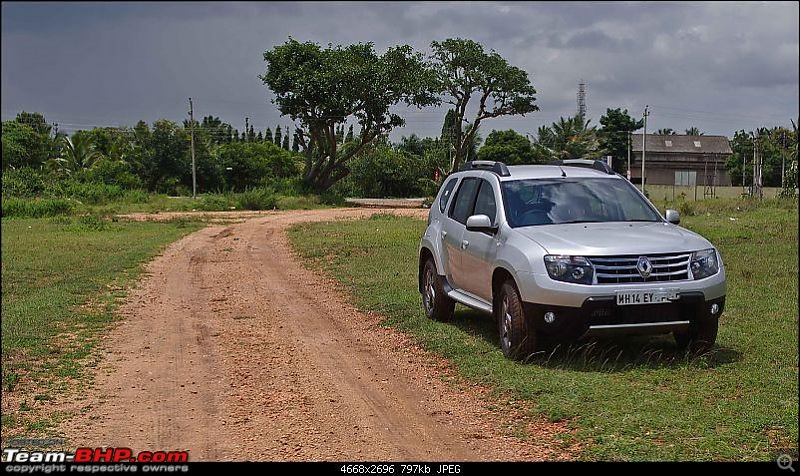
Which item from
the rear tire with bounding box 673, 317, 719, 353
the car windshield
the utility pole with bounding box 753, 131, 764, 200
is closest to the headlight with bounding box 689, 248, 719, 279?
the rear tire with bounding box 673, 317, 719, 353

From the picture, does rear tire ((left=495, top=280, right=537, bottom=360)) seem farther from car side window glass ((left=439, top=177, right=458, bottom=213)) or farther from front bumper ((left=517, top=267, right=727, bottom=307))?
car side window glass ((left=439, top=177, right=458, bottom=213))

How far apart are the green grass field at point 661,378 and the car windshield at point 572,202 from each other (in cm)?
119

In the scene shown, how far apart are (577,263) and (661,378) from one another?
1094 millimetres

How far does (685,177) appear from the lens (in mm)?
55406

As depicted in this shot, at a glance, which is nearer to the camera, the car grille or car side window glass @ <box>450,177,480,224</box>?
the car grille

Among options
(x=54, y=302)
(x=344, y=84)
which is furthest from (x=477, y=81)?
(x=54, y=302)

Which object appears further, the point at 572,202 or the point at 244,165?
the point at 244,165

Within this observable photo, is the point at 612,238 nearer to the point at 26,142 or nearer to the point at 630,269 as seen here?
the point at 630,269

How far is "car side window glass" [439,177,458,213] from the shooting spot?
10320 mm

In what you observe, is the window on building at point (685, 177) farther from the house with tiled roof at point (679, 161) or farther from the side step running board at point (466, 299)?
the side step running board at point (466, 299)

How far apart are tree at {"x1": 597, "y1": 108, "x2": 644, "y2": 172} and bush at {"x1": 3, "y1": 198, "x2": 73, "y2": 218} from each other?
31459 millimetres

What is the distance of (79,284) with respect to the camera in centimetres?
1381

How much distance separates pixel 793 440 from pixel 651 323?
1.82 metres

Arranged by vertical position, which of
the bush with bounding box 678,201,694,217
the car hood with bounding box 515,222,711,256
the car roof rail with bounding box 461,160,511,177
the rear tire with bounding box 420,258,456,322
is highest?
the car roof rail with bounding box 461,160,511,177
